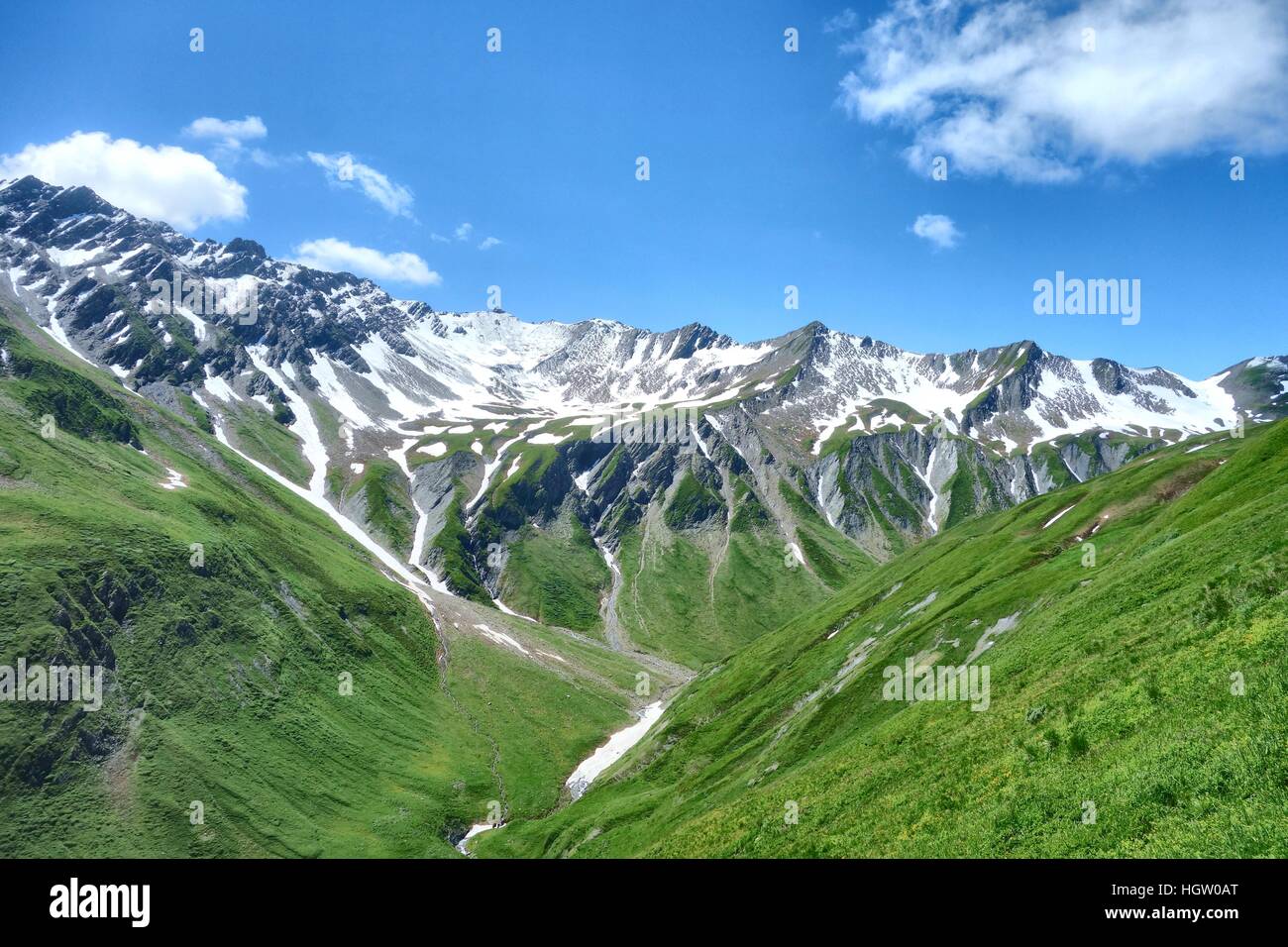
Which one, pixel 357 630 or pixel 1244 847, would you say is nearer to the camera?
pixel 1244 847

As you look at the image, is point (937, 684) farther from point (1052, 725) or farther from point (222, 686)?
point (222, 686)

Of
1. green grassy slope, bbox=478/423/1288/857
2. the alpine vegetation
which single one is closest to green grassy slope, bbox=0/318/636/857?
green grassy slope, bbox=478/423/1288/857

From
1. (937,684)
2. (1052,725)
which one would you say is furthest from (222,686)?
(1052,725)

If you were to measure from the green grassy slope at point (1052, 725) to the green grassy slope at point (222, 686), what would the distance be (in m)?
29.9

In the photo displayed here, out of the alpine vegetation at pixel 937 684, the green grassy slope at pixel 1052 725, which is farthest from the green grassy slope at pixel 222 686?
the alpine vegetation at pixel 937 684

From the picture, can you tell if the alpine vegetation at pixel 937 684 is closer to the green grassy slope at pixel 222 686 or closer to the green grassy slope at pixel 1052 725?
the green grassy slope at pixel 1052 725

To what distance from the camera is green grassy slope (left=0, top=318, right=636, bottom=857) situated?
239 feet

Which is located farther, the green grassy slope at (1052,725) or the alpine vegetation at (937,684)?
the alpine vegetation at (937,684)

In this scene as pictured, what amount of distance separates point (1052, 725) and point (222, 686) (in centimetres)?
10761

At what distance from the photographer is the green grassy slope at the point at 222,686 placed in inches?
2869
